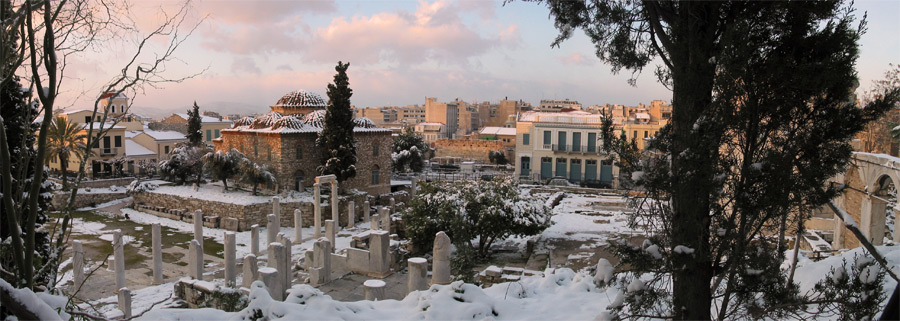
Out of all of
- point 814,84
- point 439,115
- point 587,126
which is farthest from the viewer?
point 439,115

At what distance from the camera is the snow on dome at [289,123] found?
2602 cm

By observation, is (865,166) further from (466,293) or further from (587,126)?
(587,126)

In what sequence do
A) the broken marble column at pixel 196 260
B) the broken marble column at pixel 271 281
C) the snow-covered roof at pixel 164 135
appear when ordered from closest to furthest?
the broken marble column at pixel 271 281, the broken marble column at pixel 196 260, the snow-covered roof at pixel 164 135

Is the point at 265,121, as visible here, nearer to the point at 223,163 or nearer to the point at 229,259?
the point at 223,163

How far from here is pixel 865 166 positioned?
438 inches

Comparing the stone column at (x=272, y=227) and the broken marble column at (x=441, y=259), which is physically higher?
the broken marble column at (x=441, y=259)

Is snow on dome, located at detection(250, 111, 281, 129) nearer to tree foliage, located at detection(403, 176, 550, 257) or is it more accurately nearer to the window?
the window

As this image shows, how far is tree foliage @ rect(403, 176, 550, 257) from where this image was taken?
1312 centimetres

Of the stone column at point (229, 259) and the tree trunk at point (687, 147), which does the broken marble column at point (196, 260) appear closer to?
the stone column at point (229, 259)

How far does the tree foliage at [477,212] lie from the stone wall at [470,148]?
113 ft

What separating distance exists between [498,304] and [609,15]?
373cm

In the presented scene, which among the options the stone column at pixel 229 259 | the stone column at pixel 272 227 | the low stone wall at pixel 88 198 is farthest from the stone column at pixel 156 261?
the low stone wall at pixel 88 198

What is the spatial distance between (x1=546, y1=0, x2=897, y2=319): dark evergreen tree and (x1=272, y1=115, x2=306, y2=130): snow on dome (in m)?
23.2

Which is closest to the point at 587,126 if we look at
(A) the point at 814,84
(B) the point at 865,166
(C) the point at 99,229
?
(B) the point at 865,166
